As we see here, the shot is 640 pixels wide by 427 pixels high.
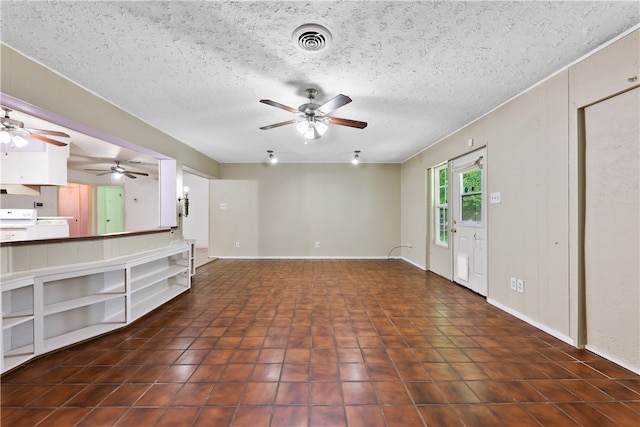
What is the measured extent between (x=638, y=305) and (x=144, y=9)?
154 inches

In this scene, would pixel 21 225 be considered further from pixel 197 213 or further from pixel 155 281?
pixel 197 213

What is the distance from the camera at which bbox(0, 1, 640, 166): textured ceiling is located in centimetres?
164

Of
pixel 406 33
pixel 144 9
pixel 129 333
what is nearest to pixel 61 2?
pixel 144 9

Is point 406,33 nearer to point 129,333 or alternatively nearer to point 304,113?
point 304,113

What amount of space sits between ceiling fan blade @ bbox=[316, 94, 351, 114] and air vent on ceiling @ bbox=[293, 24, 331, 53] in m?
0.41

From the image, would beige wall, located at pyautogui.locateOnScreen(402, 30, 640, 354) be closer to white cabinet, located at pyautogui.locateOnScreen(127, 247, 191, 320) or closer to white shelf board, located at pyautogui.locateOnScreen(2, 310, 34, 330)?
white cabinet, located at pyautogui.locateOnScreen(127, 247, 191, 320)

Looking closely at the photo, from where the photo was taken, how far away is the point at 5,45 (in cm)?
194

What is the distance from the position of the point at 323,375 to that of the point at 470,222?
321 centimetres

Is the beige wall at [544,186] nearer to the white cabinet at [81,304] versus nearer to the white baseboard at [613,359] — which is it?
the white baseboard at [613,359]

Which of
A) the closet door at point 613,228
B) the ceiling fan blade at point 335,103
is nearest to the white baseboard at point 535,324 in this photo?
A: the closet door at point 613,228

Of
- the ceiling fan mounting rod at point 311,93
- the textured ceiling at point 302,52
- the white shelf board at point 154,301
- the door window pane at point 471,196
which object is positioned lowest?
the white shelf board at point 154,301

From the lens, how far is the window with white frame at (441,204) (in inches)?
187

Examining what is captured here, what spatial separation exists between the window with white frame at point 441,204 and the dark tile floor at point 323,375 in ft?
6.27

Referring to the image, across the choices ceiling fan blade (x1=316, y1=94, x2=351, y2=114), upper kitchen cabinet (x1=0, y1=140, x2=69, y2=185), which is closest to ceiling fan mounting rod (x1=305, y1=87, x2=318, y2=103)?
ceiling fan blade (x1=316, y1=94, x2=351, y2=114)
